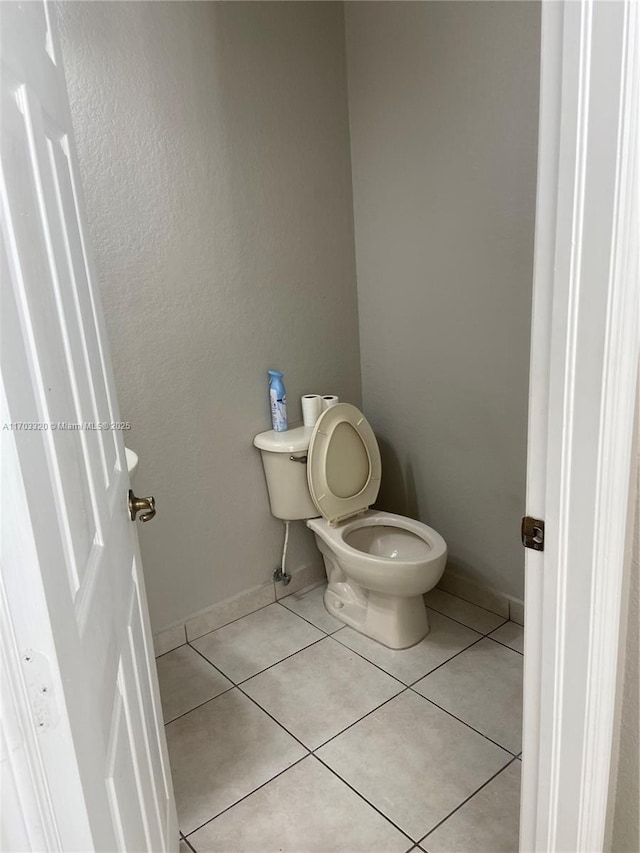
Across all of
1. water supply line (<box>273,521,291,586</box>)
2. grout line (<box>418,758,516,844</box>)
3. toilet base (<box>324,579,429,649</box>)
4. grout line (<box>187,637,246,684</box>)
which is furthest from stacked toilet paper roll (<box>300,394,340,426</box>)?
grout line (<box>418,758,516,844</box>)

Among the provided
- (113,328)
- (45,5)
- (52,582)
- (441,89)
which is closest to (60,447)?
(52,582)

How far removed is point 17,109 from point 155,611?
1.85 m


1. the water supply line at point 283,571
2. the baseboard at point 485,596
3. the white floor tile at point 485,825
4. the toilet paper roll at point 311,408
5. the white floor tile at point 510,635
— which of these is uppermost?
the toilet paper roll at point 311,408

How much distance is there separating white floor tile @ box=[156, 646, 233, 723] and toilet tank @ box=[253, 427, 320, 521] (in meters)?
0.61

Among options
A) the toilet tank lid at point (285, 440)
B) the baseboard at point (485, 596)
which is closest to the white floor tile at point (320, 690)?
the baseboard at point (485, 596)

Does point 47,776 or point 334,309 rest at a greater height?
point 334,309

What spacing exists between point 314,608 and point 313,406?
81 cm

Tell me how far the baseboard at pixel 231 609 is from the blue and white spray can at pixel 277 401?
2.11 ft

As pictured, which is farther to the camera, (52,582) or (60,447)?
(60,447)

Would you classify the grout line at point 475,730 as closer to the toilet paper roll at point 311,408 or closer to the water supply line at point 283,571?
the water supply line at point 283,571

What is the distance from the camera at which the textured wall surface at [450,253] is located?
78.1 inches

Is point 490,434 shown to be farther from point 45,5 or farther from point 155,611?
point 45,5

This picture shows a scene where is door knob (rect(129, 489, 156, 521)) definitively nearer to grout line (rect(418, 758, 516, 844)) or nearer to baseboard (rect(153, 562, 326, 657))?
grout line (rect(418, 758, 516, 844))

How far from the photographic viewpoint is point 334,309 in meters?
2.54
